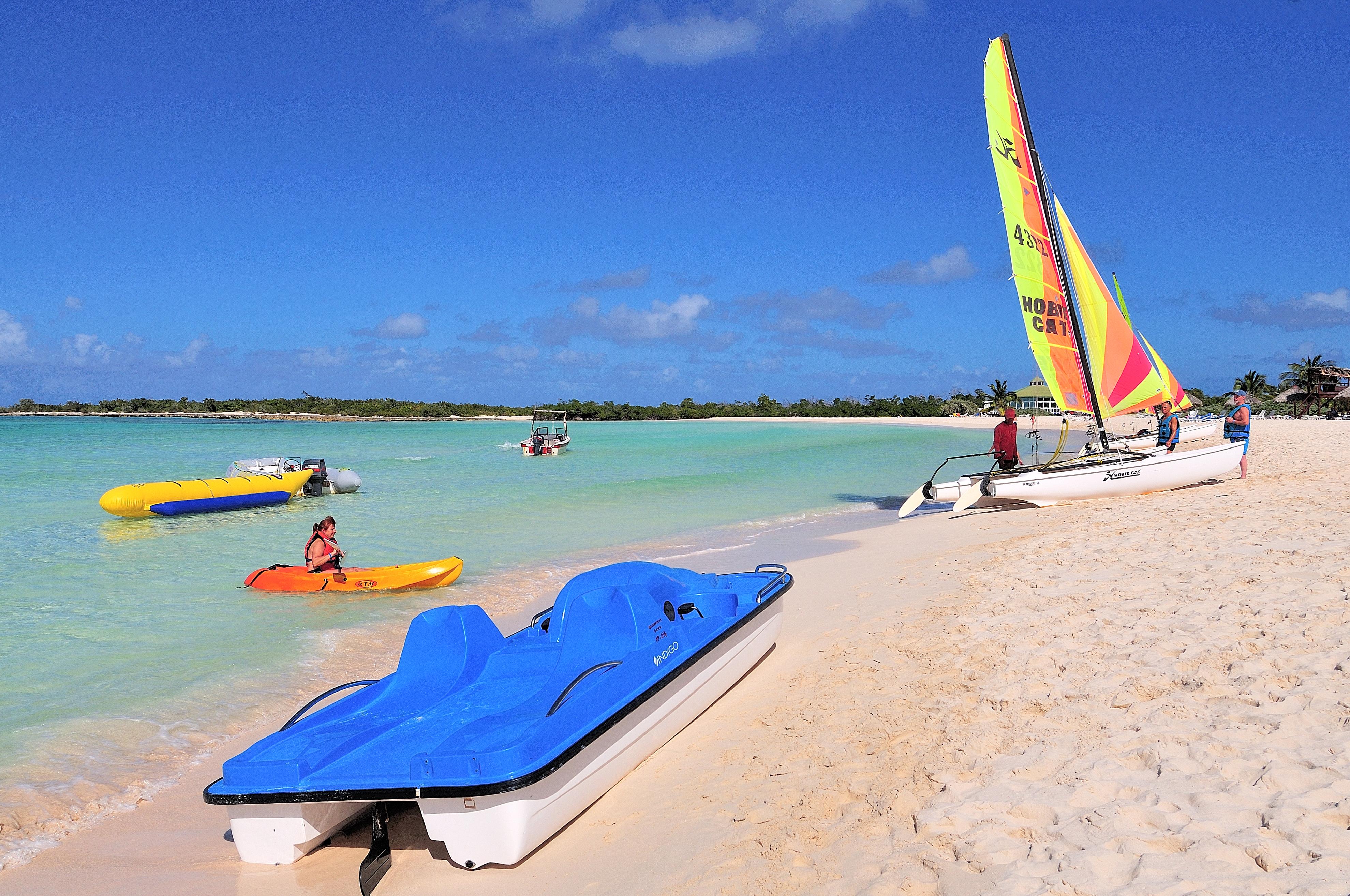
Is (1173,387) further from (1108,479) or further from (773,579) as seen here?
(773,579)

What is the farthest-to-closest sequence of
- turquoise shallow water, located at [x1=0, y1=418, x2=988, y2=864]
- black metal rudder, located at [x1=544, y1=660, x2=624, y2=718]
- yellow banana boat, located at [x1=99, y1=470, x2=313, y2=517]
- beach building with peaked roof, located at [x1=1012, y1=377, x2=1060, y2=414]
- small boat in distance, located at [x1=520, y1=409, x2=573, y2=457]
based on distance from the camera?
beach building with peaked roof, located at [x1=1012, y1=377, x2=1060, y2=414], small boat in distance, located at [x1=520, y1=409, x2=573, y2=457], yellow banana boat, located at [x1=99, y1=470, x2=313, y2=517], turquoise shallow water, located at [x1=0, y1=418, x2=988, y2=864], black metal rudder, located at [x1=544, y1=660, x2=624, y2=718]

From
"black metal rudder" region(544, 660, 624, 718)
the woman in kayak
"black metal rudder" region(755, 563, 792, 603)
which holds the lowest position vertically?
the woman in kayak

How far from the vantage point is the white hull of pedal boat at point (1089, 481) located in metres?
12.5

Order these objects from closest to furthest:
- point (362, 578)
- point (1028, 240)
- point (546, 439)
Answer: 1. point (362, 578)
2. point (1028, 240)
3. point (546, 439)

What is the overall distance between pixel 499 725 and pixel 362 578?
254 inches

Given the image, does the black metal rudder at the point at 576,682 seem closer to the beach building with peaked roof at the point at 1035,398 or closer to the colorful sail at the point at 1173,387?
the colorful sail at the point at 1173,387

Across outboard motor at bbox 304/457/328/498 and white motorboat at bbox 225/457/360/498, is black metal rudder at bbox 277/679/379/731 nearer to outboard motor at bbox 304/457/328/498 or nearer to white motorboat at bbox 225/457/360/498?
white motorboat at bbox 225/457/360/498

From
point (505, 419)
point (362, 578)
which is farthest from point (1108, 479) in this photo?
point (505, 419)

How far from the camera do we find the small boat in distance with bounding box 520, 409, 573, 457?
37844mm

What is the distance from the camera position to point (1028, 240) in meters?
13.9

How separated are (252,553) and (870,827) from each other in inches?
491

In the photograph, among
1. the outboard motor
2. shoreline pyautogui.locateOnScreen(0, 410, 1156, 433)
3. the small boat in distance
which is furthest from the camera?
shoreline pyautogui.locateOnScreen(0, 410, 1156, 433)

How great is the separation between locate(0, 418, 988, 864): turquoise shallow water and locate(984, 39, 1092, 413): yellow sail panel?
4.58 m

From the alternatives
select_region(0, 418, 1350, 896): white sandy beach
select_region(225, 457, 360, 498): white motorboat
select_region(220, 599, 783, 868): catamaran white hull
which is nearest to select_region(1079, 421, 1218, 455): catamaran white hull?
select_region(0, 418, 1350, 896): white sandy beach
